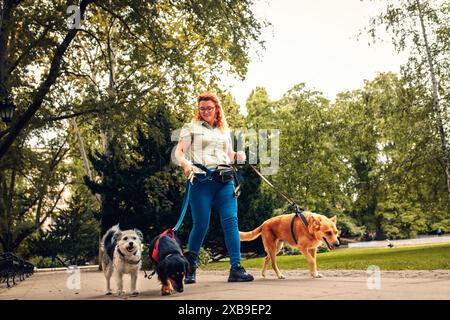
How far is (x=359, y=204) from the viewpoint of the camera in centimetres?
2170

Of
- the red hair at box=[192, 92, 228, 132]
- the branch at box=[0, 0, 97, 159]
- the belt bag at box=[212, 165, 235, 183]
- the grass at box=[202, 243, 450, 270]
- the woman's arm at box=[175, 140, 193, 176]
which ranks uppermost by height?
the branch at box=[0, 0, 97, 159]

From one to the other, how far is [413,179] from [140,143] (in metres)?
11.4

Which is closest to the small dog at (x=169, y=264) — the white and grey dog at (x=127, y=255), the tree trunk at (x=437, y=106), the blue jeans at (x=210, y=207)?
the white and grey dog at (x=127, y=255)

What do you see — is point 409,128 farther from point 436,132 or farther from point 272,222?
point 272,222

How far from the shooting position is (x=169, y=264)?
522 centimetres

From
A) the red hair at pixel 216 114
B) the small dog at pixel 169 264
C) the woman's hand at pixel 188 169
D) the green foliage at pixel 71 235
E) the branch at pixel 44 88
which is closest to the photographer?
the small dog at pixel 169 264

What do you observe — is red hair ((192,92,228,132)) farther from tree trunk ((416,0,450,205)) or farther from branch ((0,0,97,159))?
tree trunk ((416,0,450,205))

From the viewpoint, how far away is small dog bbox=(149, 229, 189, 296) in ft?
17.3

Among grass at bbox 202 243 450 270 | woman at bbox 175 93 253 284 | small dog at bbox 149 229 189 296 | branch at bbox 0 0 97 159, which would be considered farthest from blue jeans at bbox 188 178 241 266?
branch at bbox 0 0 97 159

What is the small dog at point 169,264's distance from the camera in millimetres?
5260

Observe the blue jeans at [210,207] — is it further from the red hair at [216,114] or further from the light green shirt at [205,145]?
the red hair at [216,114]

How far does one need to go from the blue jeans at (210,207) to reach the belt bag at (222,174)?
0.27 ft

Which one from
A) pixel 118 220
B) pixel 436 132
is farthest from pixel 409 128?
pixel 118 220

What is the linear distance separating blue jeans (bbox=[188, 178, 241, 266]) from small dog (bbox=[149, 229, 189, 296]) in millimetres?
616
